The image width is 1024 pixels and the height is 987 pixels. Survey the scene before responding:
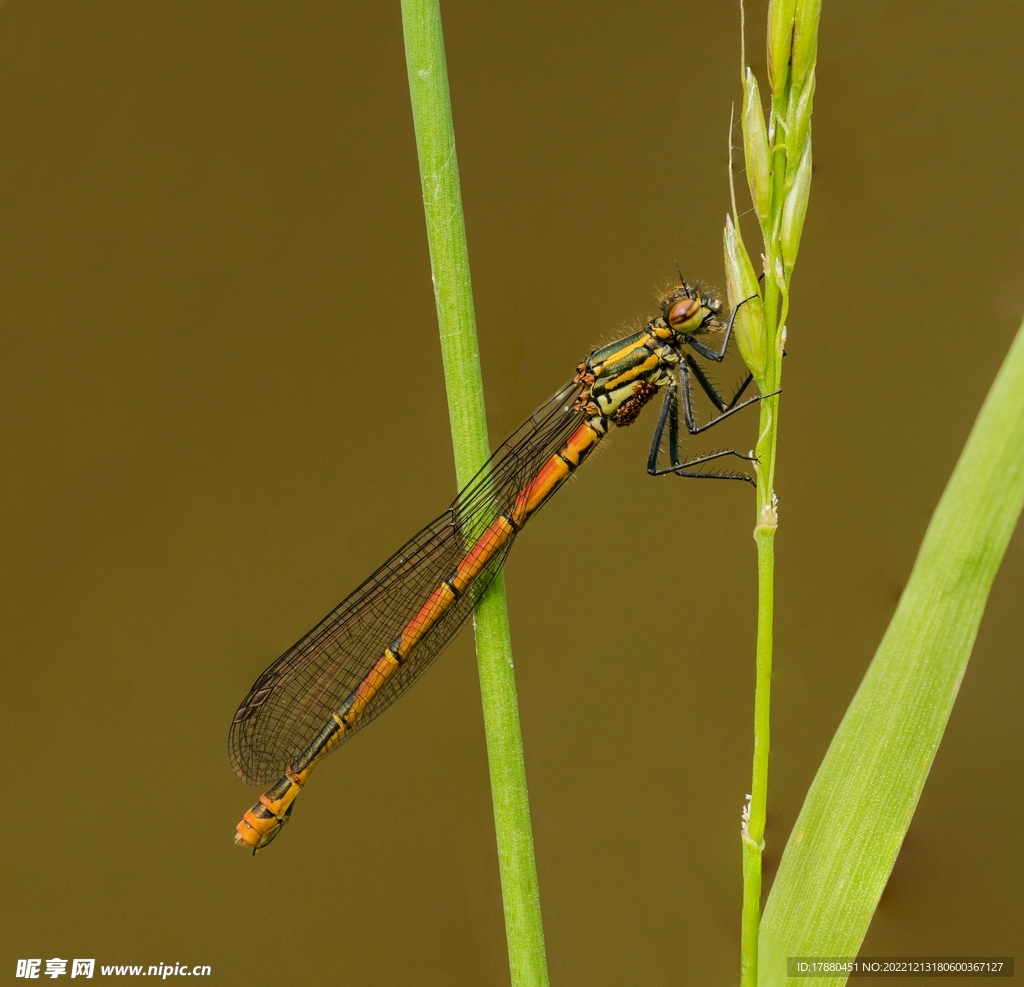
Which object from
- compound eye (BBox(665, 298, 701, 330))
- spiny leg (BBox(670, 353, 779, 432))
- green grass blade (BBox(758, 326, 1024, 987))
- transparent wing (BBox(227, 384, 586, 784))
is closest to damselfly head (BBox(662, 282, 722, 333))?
→ compound eye (BBox(665, 298, 701, 330))

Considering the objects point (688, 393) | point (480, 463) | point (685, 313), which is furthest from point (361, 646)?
point (480, 463)

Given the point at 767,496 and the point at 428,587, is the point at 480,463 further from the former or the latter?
the point at 428,587

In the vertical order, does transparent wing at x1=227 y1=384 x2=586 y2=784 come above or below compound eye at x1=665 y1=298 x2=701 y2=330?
below

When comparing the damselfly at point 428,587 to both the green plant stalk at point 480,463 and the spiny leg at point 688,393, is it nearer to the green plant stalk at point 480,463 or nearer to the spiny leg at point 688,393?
the spiny leg at point 688,393

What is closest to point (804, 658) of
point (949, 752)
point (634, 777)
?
point (949, 752)

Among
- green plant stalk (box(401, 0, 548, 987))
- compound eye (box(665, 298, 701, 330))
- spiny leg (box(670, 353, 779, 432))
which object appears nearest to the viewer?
green plant stalk (box(401, 0, 548, 987))

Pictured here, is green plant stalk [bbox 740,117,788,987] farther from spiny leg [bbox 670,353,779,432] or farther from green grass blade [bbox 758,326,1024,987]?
spiny leg [bbox 670,353,779,432]

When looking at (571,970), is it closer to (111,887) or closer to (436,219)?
(111,887)
